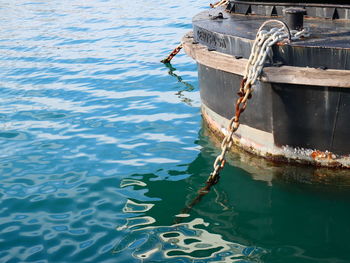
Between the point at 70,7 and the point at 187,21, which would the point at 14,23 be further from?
the point at 187,21

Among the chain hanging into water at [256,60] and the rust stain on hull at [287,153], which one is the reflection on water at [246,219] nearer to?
the rust stain on hull at [287,153]

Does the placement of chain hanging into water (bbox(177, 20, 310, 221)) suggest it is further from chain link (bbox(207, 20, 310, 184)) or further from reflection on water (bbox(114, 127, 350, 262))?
reflection on water (bbox(114, 127, 350, 262))

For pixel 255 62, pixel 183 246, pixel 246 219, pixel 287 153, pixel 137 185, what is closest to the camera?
pixel 183 246

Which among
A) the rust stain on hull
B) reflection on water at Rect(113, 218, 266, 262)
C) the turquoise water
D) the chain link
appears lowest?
reflection on water at Rect(113, 218, 266, 262)

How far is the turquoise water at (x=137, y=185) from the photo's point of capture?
517cm

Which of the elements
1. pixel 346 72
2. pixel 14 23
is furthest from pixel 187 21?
pixel 346 72

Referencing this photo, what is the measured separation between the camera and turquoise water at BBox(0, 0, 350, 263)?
517cm

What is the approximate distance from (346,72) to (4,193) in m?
4.17

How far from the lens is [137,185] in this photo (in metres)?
6.52

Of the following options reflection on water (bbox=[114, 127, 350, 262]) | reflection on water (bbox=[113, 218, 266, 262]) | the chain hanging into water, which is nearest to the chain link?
the chain hanging into water

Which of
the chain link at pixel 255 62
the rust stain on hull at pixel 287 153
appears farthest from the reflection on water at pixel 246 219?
the chain link at pixel 255 62

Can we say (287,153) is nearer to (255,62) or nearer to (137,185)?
(255,62)

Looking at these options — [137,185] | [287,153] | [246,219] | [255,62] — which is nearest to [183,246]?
[246,219]

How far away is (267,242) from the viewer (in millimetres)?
5180
